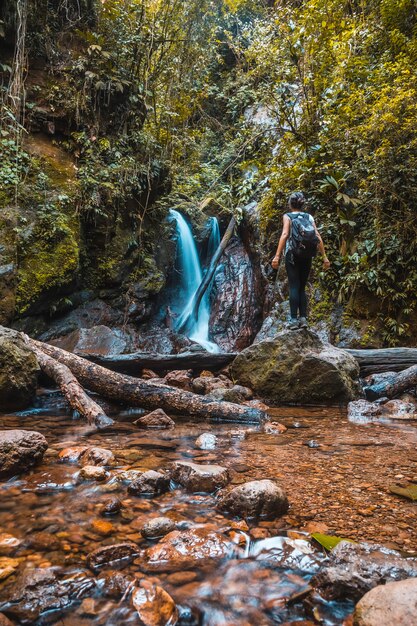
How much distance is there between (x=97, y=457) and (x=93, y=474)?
266 mm

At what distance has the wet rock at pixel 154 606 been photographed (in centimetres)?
115

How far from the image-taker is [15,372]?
12.9 ft

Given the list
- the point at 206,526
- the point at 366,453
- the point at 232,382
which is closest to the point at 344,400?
the point at 232,382

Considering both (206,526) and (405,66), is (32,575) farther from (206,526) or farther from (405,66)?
(405,66)

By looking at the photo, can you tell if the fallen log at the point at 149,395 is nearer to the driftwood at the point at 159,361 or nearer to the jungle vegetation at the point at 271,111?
the driftwood at the point at 159,361

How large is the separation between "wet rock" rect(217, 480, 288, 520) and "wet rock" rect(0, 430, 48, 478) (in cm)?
129

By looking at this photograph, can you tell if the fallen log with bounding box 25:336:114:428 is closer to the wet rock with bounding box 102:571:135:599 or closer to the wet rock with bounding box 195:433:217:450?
the wet rock with bounding box 195:433:217:450

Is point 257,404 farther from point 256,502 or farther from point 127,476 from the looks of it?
point 256,502

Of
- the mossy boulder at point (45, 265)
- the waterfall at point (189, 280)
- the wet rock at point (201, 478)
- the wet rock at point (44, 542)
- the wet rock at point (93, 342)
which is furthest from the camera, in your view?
A: the waterfall at point (189, 280)

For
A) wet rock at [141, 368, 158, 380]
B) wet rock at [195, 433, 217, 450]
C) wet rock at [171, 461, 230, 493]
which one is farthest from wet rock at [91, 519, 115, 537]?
wet rock at [141, 368, 158, 380]

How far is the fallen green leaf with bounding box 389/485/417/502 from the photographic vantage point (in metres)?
1.96

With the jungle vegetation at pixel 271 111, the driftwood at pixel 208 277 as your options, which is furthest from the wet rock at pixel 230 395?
the driftwood at pixel 208 277

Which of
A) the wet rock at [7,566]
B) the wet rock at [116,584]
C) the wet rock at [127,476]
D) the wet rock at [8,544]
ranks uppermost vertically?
the wet rock at [7,566]

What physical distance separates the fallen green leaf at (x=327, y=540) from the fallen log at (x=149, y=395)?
87.0 inches
